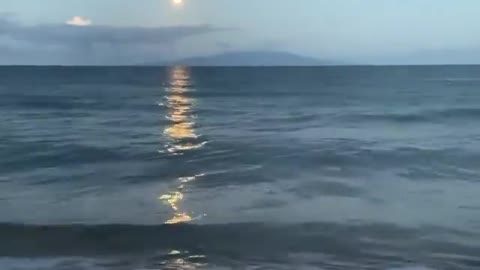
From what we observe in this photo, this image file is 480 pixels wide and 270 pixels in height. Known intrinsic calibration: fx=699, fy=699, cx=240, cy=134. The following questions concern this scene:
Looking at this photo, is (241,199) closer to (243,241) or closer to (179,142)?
(243,241)

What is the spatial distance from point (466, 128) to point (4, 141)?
16.4 meters

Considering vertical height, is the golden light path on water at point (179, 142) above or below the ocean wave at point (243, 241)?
below

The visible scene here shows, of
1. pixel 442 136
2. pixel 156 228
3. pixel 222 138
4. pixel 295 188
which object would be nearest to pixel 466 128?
pixel 442 136

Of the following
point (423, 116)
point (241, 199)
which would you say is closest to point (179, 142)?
point (241, 199)

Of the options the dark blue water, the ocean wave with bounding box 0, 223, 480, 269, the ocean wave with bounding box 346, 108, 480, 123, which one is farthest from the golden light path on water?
the ocean wave with bounding box 346, 108, 480, 123

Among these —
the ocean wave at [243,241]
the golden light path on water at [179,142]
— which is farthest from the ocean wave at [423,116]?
the ocean wave at [243,241]

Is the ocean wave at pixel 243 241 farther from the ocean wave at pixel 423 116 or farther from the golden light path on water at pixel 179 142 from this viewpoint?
the ocean wave at pixel 423 116

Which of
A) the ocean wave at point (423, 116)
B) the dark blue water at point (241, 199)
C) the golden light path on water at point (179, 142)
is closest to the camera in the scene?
the dark blue water at point (241, 199)

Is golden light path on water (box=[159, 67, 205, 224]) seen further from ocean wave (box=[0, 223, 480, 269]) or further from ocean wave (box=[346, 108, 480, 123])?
ocean wave (box=[346, 108, 480, 123])

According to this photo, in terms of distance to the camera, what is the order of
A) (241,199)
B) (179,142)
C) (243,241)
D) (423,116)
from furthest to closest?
(423,116), (179,142), (241,199), (243,241)

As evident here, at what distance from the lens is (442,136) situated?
2341 cm

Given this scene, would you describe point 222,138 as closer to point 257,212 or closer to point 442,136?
point 442,136

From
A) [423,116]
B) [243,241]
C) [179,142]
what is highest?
[243,241]

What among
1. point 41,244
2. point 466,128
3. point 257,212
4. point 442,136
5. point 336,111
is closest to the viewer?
point 41,244
